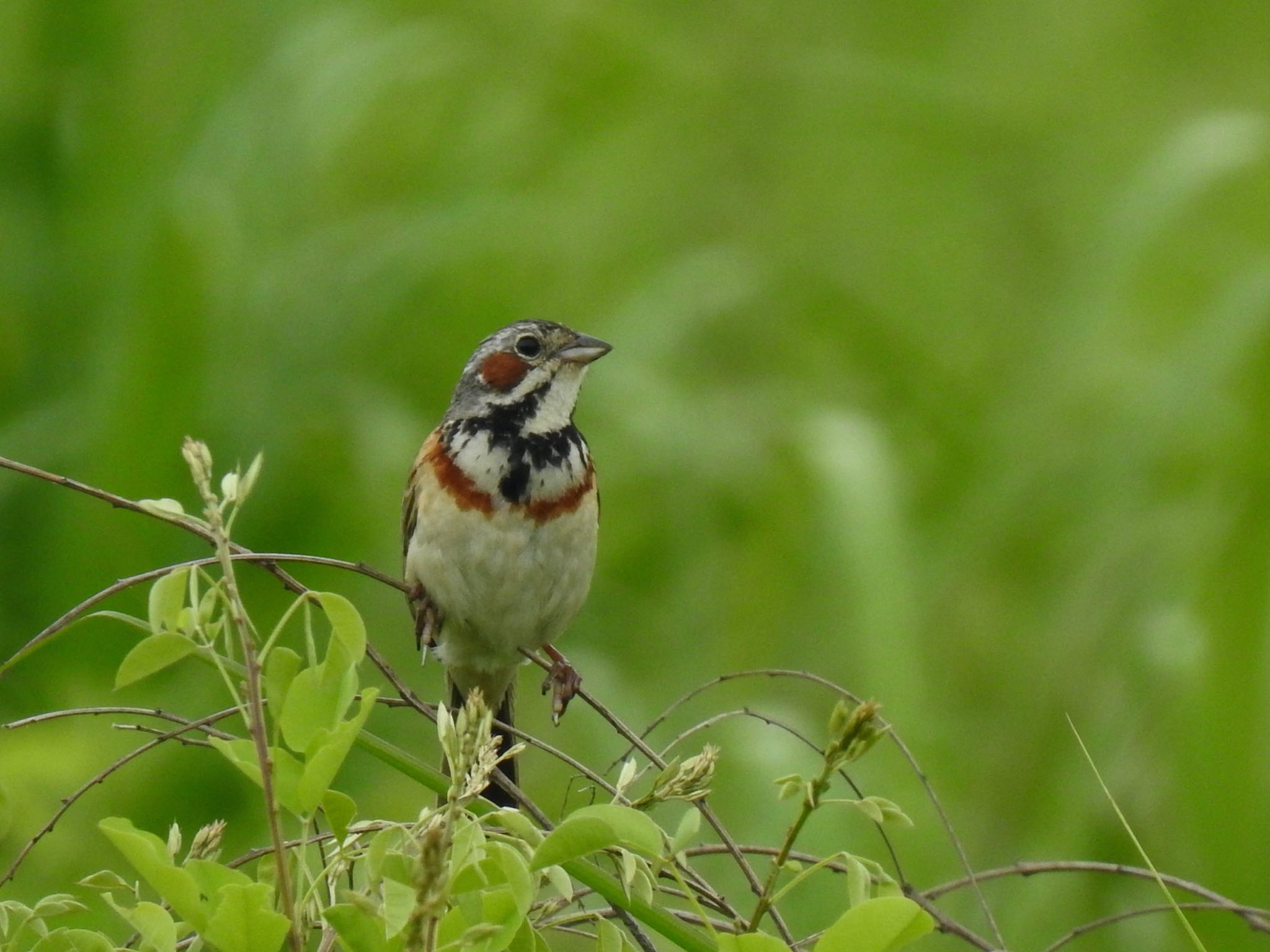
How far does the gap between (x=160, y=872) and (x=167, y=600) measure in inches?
7.7

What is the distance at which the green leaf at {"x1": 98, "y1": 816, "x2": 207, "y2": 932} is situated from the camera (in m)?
1.22

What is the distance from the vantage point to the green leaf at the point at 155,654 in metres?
1.31

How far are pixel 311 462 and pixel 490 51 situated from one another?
88.6 inches

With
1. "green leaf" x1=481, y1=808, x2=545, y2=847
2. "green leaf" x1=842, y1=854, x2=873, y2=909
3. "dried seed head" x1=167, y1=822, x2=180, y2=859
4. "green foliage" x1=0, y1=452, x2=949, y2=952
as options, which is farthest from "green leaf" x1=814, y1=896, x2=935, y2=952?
"dried seed head" x1=167, y1=822, x2=180, y2=859

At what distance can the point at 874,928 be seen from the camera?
1.25 metres

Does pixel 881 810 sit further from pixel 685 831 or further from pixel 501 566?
pixel 501 566

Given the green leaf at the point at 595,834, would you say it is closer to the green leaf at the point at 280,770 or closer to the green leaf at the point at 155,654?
the green leaf at the point at 280,770

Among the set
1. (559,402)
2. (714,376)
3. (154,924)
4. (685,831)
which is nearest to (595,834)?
(685,831)

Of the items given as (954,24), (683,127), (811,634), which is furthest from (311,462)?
(954,24)

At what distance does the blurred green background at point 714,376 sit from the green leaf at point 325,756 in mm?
1869

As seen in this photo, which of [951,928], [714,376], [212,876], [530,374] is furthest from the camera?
[714,376]

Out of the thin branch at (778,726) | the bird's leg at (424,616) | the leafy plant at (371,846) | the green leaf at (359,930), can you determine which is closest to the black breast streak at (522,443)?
the bird's leg at (424,616)

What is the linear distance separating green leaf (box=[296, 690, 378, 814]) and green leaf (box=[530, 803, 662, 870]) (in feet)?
0.50

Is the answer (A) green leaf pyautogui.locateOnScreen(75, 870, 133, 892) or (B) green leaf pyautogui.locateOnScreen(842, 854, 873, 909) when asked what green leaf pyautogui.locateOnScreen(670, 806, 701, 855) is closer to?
(B) green leaf pyautogui.locateOnScreen(842, 854, 873, 909)
